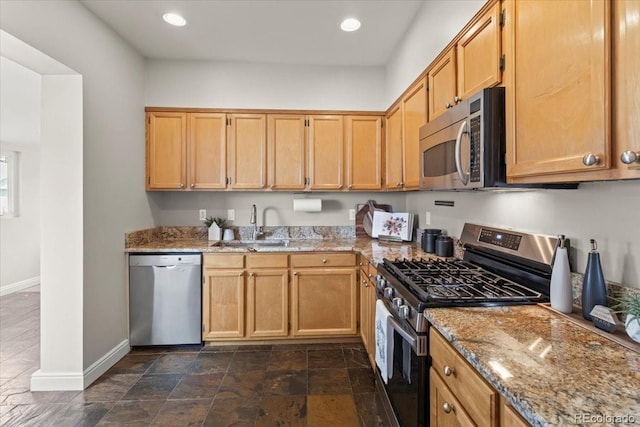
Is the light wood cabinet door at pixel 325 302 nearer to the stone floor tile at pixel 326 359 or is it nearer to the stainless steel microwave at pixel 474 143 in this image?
the stone floor tile at pixel 326 359

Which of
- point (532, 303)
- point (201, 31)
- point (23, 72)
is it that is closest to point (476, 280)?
point (532, 303)

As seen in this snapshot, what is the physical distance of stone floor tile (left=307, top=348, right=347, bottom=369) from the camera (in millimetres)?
2498

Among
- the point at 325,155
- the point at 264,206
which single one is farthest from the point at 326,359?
the point at 325,155

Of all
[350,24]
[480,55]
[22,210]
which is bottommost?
[22,210]

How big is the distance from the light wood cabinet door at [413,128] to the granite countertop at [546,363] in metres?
1.34

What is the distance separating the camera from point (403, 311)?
4.60 ft

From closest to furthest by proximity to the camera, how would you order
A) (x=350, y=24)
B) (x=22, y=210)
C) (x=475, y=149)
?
(x=475, y=149) → (x=350, y=24) → (x=22, y=210)

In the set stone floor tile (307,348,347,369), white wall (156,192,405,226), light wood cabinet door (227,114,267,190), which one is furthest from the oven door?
light wood cabinet door (227,114,267,190)

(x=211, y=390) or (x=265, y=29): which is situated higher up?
(x=265, y=29)

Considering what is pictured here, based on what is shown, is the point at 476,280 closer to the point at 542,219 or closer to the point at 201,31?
the point at 542,219

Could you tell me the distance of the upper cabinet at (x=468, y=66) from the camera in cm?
136

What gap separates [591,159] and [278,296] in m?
2.48

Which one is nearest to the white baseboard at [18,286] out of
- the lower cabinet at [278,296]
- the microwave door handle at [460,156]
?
the lower cabinet at [278,296]

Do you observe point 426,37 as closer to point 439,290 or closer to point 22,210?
point 439,290
